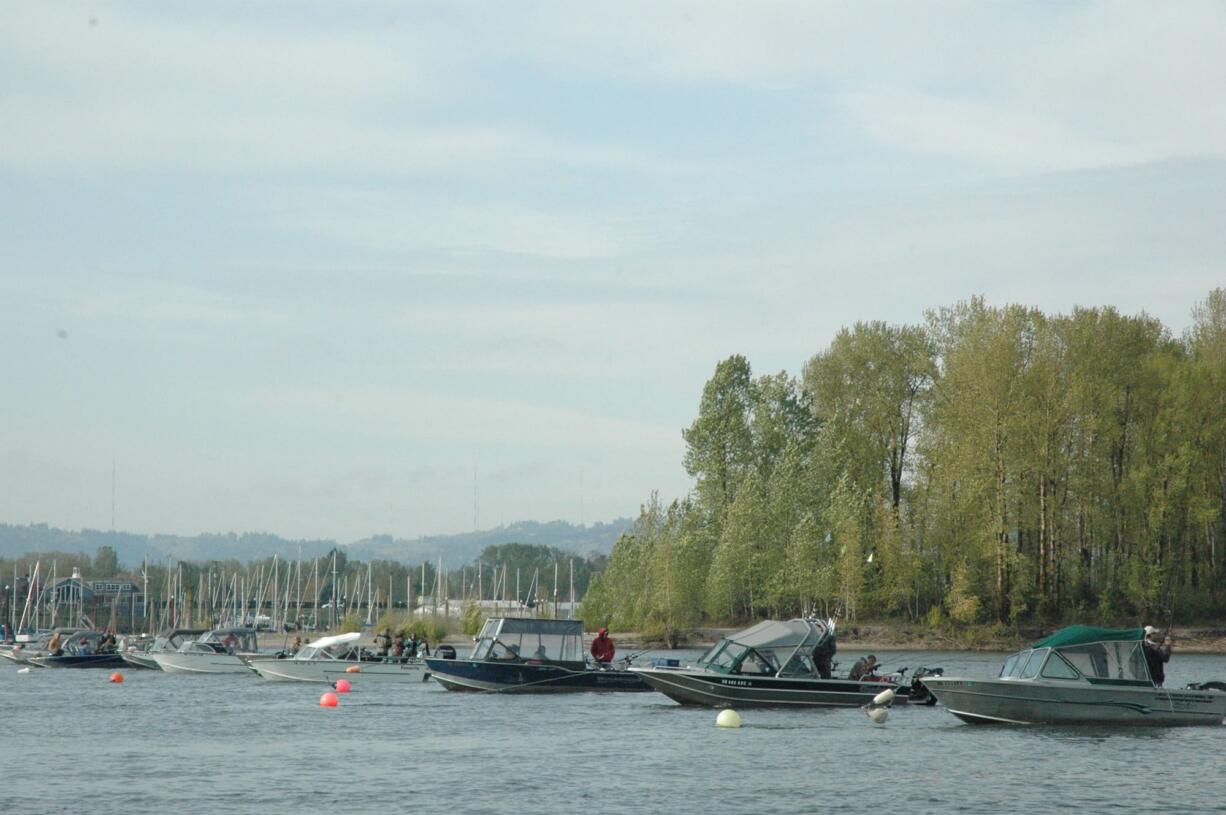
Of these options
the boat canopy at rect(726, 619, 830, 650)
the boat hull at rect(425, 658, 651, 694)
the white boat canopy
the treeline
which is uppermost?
the treeline

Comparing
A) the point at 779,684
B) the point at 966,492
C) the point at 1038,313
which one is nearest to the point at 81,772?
the point at 779,684

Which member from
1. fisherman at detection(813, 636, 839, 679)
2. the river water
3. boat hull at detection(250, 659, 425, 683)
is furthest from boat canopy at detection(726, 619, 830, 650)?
boat hull at detection(250, 659, 425, 683)

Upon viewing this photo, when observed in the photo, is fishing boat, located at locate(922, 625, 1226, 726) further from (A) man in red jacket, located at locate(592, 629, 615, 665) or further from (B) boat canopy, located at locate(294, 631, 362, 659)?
(B) boat canopy, located at locate(294, 631, 362, 659)

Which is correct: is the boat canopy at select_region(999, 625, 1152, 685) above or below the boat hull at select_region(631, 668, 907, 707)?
above

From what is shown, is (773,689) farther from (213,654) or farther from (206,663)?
(206,663)

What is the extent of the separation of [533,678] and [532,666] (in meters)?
0.53

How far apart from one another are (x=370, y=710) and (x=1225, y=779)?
31.0m

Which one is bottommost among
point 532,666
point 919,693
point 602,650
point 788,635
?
point 919,693

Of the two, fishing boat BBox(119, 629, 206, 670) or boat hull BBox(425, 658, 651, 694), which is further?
fishing boat BBox(119, 629, 206, 670)

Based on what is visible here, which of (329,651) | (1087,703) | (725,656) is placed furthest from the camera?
(329,651)

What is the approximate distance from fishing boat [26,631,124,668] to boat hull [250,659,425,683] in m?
23.5

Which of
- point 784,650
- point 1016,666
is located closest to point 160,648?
point 784,650

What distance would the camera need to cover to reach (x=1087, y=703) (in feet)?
148

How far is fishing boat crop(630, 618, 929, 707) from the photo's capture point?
51.5m
